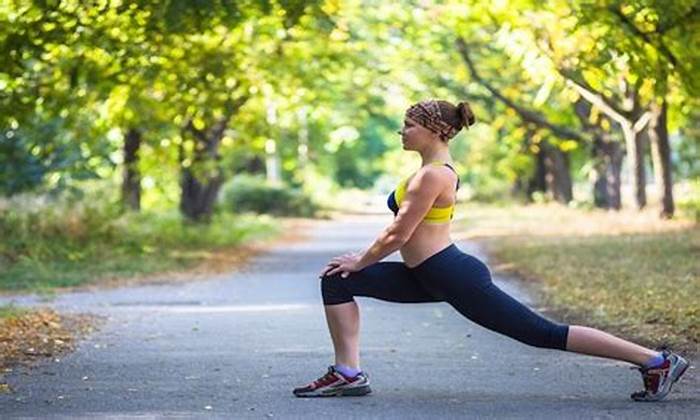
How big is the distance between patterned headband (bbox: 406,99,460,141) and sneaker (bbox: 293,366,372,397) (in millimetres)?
1495

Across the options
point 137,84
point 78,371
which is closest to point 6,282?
point 137,84

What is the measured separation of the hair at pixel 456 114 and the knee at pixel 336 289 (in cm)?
109

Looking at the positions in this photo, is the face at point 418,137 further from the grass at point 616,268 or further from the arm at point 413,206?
the grass at point 616,268

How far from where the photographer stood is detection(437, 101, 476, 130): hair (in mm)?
7555

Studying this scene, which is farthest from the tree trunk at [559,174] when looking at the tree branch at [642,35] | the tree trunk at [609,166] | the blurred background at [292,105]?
the tree branch at [642,35]

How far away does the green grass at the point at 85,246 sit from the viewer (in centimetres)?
2029

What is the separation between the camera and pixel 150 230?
1083 inches

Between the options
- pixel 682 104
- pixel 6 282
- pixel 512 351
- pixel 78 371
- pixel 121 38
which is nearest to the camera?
pixel 78 371

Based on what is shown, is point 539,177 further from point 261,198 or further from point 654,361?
point 654,361

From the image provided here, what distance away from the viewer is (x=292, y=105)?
100 feet

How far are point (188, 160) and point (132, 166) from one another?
267 cm

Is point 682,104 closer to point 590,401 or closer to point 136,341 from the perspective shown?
point 136,341

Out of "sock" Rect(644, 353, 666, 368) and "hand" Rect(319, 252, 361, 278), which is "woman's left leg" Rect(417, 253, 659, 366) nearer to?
"sock" Rect(644, 353, 666, 368)

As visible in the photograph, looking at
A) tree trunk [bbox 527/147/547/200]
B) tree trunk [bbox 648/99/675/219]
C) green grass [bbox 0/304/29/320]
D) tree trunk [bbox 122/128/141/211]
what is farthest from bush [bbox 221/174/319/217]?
Answer: green grass [bbox 0/304/29/320]
